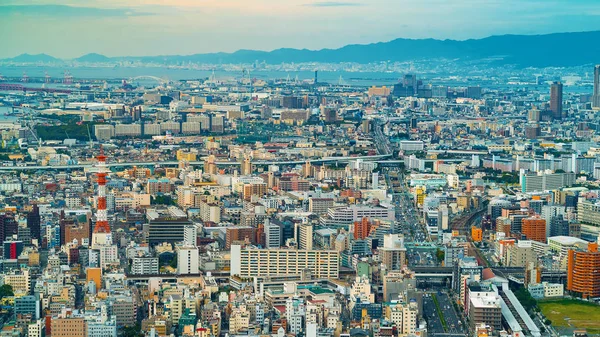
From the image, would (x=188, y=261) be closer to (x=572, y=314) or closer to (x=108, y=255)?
(x=108, y=255)

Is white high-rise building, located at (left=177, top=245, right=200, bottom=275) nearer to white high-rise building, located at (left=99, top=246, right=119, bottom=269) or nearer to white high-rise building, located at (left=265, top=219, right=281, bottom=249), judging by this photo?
white high-rise building, located at (left=99, top=246, right=119, bottom=269)

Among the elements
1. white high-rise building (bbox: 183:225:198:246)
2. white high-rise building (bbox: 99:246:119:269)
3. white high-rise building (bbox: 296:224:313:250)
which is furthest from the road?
white high-rise building (bbox: 99:246:119:269)

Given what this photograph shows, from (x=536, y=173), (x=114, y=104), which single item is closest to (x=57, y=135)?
(x=114, y=104)

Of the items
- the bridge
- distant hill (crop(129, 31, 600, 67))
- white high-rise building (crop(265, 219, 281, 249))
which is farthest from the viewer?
distant hill (crop(129, 31, 600, 67))

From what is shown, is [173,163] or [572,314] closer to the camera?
[572,314]

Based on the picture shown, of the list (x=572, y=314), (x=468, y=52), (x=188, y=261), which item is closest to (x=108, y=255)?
(x=188, y=261)

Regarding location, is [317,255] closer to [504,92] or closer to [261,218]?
[261,218]

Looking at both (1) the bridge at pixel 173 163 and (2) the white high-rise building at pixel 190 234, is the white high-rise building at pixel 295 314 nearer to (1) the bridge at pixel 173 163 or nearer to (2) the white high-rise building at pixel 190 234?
(2) the white high-rise building at pixel 190 234
